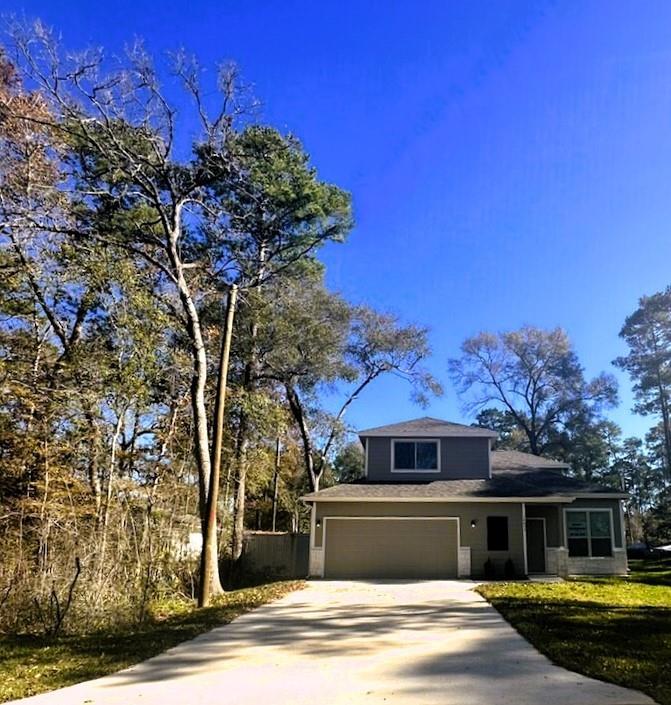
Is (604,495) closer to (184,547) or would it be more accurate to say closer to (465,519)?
(465,519)

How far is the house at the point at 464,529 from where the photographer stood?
667 inches

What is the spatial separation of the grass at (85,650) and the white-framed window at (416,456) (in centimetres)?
935

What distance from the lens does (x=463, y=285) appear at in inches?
841

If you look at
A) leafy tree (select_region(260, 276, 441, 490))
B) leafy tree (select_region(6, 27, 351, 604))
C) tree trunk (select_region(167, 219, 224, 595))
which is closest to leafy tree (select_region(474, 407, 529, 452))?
leafy tree (select_region(260, 276, 441, 490))

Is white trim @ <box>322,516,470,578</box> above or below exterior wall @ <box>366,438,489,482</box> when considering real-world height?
below

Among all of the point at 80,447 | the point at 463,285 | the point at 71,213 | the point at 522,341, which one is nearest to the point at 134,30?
the point at 71,213

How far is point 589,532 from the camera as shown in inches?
723

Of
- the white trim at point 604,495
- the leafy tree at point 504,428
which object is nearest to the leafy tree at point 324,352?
the white trim at point 604,495

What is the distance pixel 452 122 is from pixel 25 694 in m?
12.0

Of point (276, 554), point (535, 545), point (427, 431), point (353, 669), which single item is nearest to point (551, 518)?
point (535, 545)

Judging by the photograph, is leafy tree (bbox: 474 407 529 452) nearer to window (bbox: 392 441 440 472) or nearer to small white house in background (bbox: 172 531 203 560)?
window (bbox: 392 441 440 472)

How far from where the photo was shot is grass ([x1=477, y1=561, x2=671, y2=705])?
237 inches

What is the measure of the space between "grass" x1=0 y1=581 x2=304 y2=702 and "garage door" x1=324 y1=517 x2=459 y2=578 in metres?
6.65

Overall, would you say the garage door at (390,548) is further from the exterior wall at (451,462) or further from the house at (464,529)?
the exterior wall at (451,462)
